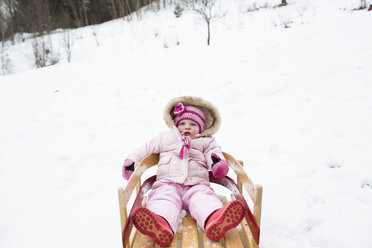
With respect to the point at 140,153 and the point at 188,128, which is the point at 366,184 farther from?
the point at 140,153

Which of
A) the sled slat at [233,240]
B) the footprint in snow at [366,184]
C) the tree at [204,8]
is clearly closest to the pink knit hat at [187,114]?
the sled slat at [233,240]

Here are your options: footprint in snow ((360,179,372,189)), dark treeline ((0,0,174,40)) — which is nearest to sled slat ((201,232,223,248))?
footprint in snow ((360,179,372,189))

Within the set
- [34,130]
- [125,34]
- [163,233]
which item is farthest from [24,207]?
[125,34]

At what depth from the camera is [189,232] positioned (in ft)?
5.29

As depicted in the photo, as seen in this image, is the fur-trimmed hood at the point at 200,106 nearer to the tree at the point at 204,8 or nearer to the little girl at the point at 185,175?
the little girl at the point at 185,175

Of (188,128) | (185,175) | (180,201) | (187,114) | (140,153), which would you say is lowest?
(180,201)

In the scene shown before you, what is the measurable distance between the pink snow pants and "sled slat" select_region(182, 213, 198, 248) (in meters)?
0.06

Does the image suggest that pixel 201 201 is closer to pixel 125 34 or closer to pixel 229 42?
pixel 229 42

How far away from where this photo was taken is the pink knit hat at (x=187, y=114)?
2365 mm

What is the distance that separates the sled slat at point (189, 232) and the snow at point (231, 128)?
2.16 ft

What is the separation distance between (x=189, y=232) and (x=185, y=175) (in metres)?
0.48

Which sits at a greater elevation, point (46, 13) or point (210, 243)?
point (46, 13)

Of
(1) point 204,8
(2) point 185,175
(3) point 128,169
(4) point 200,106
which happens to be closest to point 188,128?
(4) point 200,106

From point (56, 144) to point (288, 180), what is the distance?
3.40 m
